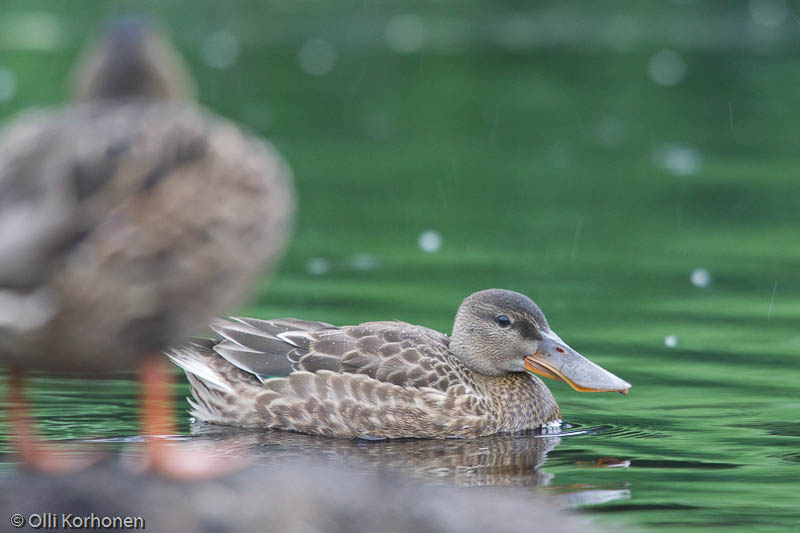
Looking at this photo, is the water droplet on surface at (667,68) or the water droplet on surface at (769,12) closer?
the water droplet on surface at (667,68)

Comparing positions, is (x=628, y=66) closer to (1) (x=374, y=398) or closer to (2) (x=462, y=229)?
(2) (x=462, y=229)

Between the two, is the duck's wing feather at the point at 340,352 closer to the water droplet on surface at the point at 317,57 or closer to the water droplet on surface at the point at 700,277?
the water droplet on surface at the point at 700,277

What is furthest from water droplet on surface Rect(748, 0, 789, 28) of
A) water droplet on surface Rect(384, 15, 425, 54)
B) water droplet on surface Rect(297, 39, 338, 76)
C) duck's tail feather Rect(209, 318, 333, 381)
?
duck's tail feather Rect(209, 318, 333, 381)

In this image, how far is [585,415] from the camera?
9297mm

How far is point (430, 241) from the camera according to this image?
1520 centimetres

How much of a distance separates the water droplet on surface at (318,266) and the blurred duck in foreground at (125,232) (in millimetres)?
8225

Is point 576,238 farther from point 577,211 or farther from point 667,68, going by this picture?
point 667,68

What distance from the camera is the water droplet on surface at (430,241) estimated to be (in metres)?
14.8

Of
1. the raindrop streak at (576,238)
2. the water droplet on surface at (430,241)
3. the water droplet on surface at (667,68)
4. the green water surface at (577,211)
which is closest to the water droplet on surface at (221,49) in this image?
the green water surface at (577,211)

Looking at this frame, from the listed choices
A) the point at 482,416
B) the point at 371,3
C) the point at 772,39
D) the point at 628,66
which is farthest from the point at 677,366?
the point at 371,3

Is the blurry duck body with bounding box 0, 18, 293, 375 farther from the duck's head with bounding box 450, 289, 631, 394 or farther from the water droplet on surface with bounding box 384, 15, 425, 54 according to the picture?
the water droplet on surface with bounding box 384, 15, 425, 54

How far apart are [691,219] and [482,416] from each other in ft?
27.1

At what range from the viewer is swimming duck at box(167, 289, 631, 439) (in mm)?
8914

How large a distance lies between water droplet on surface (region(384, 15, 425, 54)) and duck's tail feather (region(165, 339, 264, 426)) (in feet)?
92.7
